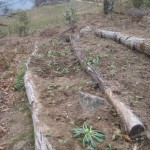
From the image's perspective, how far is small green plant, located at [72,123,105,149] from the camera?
446 cm

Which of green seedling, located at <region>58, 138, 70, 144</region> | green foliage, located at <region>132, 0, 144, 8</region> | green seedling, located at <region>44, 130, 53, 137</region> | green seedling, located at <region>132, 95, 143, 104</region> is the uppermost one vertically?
green seedling, located at <region>44, 130, 53, 137</region>

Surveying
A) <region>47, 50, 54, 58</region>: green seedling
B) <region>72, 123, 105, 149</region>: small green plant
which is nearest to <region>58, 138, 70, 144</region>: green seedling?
<region>72, 123, 105, 149</region>: small green plant

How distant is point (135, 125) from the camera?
4473mm

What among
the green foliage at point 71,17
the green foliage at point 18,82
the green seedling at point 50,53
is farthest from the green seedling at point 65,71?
the green foliage at point 71,17

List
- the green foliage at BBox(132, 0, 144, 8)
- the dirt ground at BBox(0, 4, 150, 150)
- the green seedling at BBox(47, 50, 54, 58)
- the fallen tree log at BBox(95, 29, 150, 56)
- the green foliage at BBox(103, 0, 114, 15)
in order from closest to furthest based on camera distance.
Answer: the dirt ground at BBox(0, 4, 150, 150)
the fallen tree log at BBox(95, 29, 150, 56)
the green seedling at BBox(47, 50, 54, 58)
the green foliage at BBox(103, 0, 114, 15)
the green foliage at BBox(132, 0, 144, 8)

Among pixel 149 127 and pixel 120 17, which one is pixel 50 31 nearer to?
pixel 120 17

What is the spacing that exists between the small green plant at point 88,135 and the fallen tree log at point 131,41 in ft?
12.1

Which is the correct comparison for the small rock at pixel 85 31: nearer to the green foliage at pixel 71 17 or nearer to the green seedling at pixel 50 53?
the green foliage at pixel 71 17

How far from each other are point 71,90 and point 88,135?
1.83 meters

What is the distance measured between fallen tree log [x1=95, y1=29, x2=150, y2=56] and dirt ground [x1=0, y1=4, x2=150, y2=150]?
167mm

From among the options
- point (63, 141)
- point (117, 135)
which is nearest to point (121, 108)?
point (117, 135)

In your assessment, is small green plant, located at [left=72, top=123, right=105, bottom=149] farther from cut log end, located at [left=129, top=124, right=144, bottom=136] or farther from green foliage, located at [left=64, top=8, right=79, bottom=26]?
green foliage, located at [left=64, top=8, right=79, bottom=26]

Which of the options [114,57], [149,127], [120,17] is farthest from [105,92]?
[120,17]

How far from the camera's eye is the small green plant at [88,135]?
176 inches
